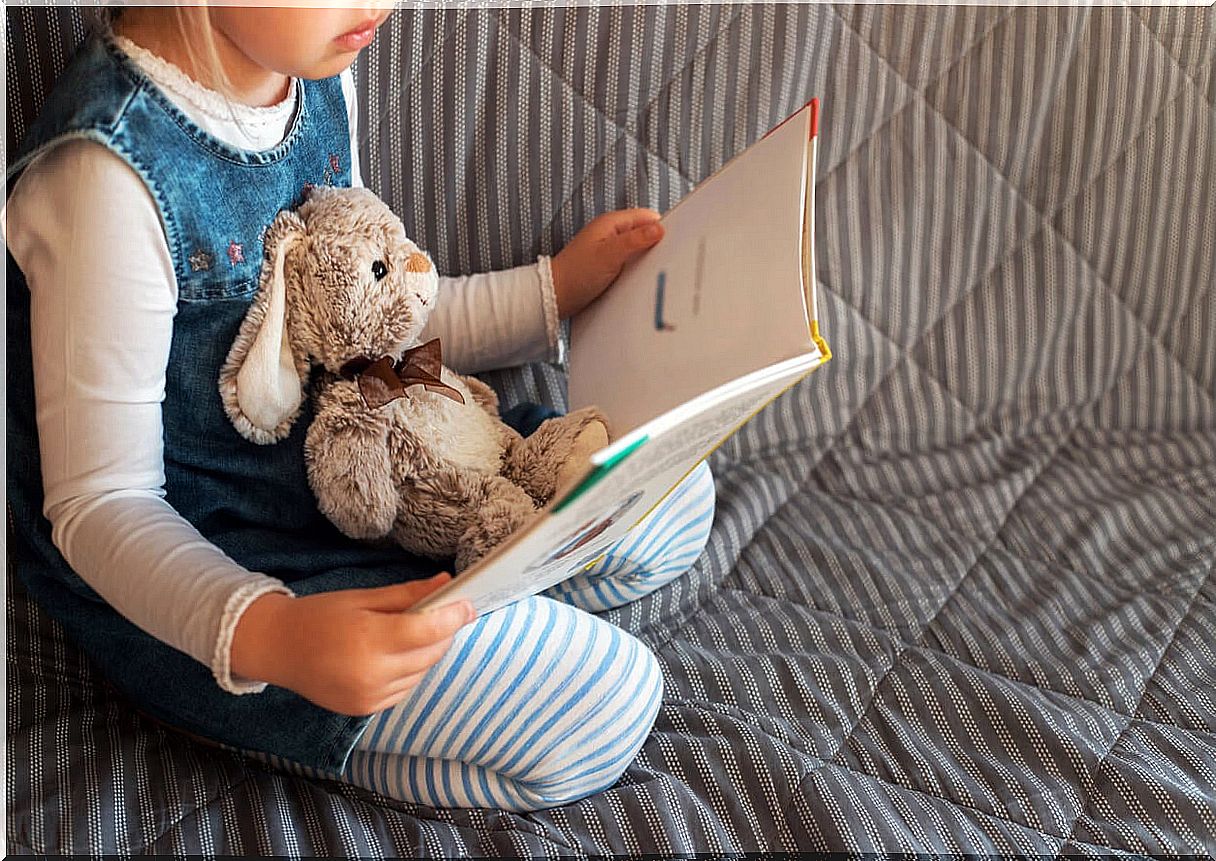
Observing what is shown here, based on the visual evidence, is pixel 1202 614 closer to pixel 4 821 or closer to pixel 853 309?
pixel 853 309

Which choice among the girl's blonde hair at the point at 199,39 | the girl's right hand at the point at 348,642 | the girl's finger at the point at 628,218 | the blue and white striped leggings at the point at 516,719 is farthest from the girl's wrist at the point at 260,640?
the girl's finger at the point at 628,218

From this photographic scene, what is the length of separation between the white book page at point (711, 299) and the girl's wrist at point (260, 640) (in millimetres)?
246

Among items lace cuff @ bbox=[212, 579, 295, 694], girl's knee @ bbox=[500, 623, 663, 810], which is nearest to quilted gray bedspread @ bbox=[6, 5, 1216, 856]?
girl's knee @ bbox=[500, 623, 663, 810]

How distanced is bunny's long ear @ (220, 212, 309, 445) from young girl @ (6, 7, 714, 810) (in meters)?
0.01

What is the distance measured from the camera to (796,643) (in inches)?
34.1

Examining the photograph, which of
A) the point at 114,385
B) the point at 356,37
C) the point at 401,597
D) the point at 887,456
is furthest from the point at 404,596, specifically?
the point at 887,456

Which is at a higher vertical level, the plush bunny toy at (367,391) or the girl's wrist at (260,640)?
the plush bunny toy at (367,391)

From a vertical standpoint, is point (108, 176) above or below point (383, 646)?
above

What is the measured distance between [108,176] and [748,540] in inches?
22.9

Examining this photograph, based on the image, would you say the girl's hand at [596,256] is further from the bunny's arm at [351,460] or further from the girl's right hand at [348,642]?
the girl's right hand at [348,642]

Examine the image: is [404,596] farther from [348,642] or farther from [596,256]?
[596,256]

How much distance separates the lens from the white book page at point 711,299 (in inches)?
25.9

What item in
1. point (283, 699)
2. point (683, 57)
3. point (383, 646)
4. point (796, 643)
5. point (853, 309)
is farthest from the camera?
point (853, 309)

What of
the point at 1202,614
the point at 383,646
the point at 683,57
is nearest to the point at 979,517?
the point at 1202,614
